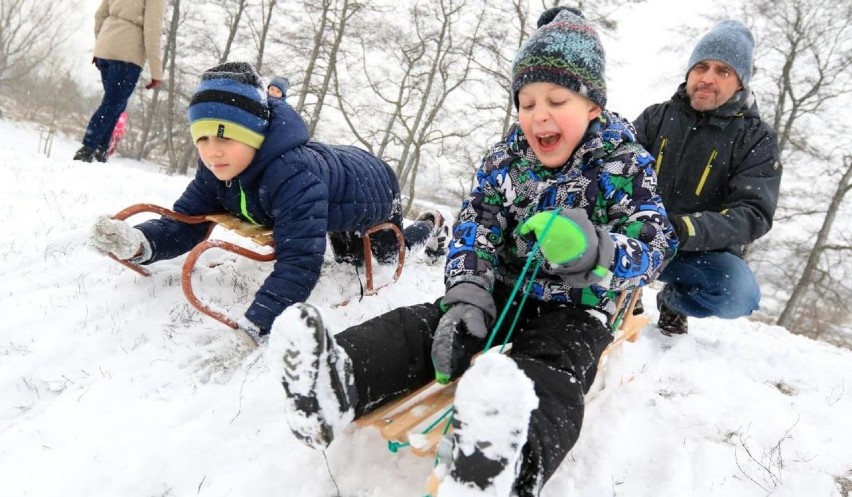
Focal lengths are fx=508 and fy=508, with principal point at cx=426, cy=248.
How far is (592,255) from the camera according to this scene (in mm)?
1628

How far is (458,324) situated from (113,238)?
2.02 meters

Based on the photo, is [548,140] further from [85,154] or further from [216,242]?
[85,154]

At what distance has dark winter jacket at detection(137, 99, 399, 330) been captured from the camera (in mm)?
2475

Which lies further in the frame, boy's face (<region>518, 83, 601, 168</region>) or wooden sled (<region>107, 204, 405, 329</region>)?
wooden sled (<region>107, 204, 405, 329</region>)

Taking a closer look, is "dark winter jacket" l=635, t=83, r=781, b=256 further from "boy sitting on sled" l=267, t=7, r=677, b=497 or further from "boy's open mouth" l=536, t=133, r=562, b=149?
"boy's open mouth" l=536, t=133, r=562, b=149

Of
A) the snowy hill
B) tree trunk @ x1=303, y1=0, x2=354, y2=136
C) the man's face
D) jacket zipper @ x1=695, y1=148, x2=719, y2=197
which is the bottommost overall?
the snowy hill

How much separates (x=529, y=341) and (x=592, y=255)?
0.39 meters

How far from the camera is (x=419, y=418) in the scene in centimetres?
167

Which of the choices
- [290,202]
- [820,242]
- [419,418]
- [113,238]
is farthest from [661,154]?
[820,242]

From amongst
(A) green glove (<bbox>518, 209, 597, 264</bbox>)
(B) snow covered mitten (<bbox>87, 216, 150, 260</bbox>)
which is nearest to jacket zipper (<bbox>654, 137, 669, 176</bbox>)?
(A) green glove (<bbox>518, 209, 597, 264</bbox>)

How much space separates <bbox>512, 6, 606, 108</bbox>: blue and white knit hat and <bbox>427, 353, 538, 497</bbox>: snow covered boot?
126cm

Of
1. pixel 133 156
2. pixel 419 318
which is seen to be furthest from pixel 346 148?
pixel 133 156

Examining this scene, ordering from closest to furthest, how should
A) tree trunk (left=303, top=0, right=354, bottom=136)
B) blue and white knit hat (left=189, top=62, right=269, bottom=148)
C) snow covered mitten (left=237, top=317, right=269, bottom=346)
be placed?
snow covered mitten (left=237, top=317, right=269, bottom=346) → blue and white knit hat (left=189, top=62, right=269, bottom=148) → tree trunk (left=303, top=0, right=354, bottom=136)

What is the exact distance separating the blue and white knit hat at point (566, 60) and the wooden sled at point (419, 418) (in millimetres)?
855
